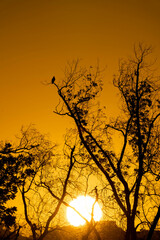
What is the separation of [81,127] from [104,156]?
2521mm

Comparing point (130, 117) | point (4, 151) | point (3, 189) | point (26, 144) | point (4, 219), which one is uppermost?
point (130, 117)

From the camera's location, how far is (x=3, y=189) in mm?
16547

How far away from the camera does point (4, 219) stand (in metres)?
15.8

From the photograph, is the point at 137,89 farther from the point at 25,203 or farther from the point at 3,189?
the point at 25,203

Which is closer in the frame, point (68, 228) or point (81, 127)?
point (81, 127)

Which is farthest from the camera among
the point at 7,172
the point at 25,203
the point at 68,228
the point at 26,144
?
the point at 68,228

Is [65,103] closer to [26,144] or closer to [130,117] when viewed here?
[130,117]

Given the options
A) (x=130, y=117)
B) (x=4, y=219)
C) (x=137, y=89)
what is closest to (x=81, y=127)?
(x=130, y=117)

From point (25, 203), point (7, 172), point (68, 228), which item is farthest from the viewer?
point (68, 228)

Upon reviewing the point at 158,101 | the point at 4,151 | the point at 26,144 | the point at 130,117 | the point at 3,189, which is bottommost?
the point at 3,189

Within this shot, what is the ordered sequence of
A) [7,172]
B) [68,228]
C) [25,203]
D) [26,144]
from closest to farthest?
[7,172] < [26,144] < [25,203] < [68,228]

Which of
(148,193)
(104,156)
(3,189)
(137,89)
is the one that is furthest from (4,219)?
(137,89)

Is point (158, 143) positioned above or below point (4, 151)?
above

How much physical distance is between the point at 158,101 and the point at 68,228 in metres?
40.4
